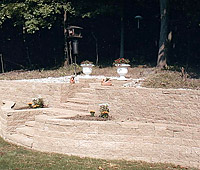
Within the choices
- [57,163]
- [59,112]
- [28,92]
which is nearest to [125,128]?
[57,163]

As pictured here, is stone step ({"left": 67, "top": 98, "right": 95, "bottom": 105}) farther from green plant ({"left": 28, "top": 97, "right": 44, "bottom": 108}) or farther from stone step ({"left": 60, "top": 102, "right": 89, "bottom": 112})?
green plant ({"left": 28, "top": 97, "right": 44, "bottom": 108})

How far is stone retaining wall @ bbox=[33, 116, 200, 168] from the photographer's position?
5.77 metres

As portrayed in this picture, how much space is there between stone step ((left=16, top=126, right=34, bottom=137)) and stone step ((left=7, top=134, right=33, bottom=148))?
3.9 inches

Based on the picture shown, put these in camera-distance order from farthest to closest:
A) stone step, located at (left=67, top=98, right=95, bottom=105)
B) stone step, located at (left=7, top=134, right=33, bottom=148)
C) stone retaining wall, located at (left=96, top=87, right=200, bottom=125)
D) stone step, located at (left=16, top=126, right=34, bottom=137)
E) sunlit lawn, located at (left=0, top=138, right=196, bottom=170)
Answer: stone step, located at (left=67, top=98, right=95, bottom=105) < stone step, located at (left=16, top=126, right=34, bottom=137) < stone step, located at (left=7, top=134, right=33, bottom=148) < stone retaining wall, located at (left=96, top=87, right=200, bottom=125) < sunlit lawn, located at (left=0, top=138, right=196, bottom=170)

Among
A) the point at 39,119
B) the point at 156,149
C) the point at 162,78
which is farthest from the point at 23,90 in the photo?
the point at 156,149

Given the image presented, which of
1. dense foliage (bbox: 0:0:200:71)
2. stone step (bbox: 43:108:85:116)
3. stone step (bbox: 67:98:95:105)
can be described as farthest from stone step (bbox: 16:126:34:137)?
dense foliage (bbox: 0:0:200:71)

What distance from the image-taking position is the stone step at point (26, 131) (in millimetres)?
7544

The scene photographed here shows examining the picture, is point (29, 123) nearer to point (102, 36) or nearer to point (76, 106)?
point (76, 106)

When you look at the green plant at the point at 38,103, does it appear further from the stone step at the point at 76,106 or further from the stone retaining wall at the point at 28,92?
the stone step at the point at 76,106

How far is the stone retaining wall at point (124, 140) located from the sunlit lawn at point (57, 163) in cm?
21

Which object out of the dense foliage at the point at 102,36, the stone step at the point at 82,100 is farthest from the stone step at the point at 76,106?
the dense foliage at the point at 102,36

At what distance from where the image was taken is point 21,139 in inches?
294

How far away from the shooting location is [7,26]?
17594 mm

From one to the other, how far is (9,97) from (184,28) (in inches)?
417
